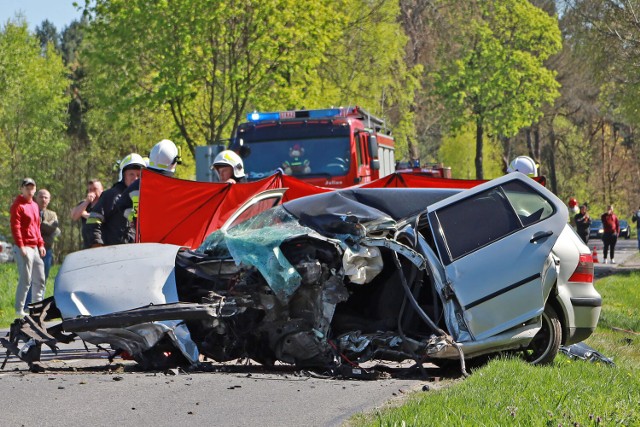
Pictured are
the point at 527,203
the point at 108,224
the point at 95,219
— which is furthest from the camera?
the point at 108,224

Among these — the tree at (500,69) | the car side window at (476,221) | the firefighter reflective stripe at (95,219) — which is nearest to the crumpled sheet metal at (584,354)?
the car side window at (476,221)

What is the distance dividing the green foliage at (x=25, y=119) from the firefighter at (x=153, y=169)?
117 ft

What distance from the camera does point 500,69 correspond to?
167 ft

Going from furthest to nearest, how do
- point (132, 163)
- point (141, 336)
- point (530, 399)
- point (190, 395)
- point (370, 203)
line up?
point (132, 163)
point (370, 203)
point (141, 336)
point (190, 395)
point (530, 399)

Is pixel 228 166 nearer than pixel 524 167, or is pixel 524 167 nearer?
pixel 228 166

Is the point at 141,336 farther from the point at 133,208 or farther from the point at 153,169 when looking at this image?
the point at 153,169

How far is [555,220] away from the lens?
9008 mm

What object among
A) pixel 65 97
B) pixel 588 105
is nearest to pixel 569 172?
pixel 588 105

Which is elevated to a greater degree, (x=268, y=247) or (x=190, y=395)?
(x=268, y=247)

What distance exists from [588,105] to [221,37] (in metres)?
33.3

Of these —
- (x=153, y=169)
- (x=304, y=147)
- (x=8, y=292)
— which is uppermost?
(x=153, y=169)

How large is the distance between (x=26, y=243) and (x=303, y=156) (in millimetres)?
6123

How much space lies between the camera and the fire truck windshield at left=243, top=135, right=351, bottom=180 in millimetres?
20234

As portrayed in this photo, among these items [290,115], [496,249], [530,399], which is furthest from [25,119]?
[530,399]
